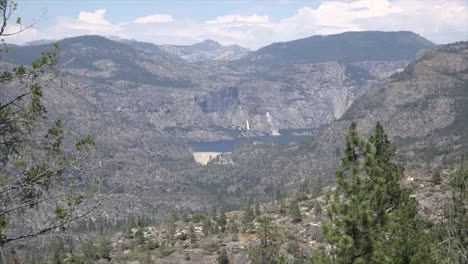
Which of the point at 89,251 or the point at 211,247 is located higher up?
the point at 211,247

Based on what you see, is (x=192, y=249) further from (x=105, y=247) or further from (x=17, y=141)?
(x=17, y=141)

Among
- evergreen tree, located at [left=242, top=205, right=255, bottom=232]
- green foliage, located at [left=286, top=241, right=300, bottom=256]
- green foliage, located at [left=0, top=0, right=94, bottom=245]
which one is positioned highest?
green foliage, located at [left=0, top=0, right=94, bottom=245]

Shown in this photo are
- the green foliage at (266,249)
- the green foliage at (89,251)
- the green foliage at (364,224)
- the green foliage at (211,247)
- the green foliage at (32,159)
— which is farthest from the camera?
the green foliage at (89,251)

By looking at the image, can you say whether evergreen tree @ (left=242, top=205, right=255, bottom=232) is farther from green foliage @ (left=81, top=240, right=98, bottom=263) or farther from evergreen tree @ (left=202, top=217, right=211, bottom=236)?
green foliage @ (left=81, top=240, right=98, bottom=263)

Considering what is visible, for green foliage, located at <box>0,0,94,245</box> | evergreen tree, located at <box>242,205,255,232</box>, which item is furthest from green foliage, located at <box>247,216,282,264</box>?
evergreen tree, located at <box>242,205,255,232</box>

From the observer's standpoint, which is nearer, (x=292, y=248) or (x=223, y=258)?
(x=292, y=248)

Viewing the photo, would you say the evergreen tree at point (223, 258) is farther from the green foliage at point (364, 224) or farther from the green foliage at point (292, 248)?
the green foliage at point (364, 224)

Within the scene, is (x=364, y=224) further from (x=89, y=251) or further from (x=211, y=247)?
(x=89, y=251)

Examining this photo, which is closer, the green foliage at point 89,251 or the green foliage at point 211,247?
the green foliage at point 211,247

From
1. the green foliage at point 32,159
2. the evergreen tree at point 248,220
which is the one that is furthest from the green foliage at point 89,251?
the green foliage at point 32,159

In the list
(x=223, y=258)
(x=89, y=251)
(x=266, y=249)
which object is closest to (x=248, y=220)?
(x=89, y=251)

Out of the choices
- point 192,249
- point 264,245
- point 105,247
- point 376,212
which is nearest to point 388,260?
point 376,212
